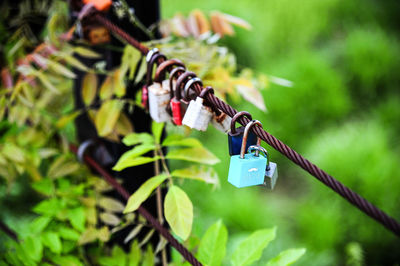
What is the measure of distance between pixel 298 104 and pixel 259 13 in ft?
5.37

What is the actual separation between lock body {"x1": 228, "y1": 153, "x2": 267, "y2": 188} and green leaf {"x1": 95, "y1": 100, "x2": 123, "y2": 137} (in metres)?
0.51

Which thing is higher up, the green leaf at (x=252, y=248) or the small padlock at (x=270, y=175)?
the small padlock at (x=270, y=175)

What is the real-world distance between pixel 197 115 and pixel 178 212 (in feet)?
0.77

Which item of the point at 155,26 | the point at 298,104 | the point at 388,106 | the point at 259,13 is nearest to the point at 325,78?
the point at 298,104

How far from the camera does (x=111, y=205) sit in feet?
3.55

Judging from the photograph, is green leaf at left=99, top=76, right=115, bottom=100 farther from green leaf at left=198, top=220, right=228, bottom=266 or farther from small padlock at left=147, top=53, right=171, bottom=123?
green leaf at left=198, top=220, right=228, bottom=266

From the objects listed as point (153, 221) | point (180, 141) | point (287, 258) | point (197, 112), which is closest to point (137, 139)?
point (180, 141)

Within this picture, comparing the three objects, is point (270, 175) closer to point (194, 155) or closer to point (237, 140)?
point (237, 140)

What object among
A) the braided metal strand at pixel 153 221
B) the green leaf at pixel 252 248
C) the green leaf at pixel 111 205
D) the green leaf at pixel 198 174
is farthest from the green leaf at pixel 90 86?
the green leaf at pixel 252 248

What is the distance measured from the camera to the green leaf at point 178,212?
2.40 ft

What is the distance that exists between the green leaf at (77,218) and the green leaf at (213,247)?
0.39m

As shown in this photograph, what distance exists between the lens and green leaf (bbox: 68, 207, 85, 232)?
3.33ft

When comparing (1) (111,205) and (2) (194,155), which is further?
(1) (111,205)

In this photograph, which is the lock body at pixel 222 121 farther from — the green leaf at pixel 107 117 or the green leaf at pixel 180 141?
the green leaf at pixel 107 117
